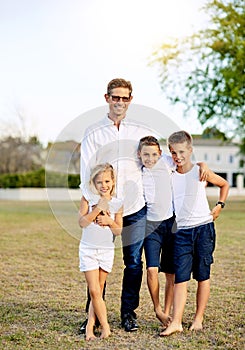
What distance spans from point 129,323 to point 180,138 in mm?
1540

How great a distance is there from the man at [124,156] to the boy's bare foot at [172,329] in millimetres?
271

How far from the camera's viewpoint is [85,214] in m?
4.39

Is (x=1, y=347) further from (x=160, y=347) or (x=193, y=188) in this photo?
(x=193, y=188)

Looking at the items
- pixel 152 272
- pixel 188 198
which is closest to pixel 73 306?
pixel 152 272

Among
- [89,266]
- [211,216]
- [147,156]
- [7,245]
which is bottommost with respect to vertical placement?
[7,245]

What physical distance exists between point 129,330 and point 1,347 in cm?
102

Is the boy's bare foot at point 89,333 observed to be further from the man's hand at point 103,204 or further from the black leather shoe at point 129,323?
the man's hand at point 103,204

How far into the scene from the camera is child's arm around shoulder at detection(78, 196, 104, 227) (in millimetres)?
4332

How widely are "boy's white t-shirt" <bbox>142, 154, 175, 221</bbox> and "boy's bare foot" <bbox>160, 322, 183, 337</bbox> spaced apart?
0.84 metres

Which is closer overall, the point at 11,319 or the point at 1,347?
the point at 1,347

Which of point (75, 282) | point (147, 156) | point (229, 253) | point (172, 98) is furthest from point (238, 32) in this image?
point (147, 156)

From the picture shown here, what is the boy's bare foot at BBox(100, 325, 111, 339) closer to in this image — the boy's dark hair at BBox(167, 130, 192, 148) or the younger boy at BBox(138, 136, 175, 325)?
the younger boy at BBox(138, 136, 175, 325)

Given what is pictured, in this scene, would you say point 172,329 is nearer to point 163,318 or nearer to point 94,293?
point 163,318

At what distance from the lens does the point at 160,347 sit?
13.7 feet
